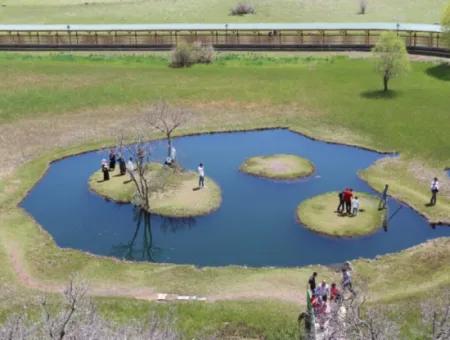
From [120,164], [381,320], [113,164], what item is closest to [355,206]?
[381,320]

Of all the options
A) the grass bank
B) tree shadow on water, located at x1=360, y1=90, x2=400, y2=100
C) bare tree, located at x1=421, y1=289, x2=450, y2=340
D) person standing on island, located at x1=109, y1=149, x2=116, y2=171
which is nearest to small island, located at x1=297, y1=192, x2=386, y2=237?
the grass bank

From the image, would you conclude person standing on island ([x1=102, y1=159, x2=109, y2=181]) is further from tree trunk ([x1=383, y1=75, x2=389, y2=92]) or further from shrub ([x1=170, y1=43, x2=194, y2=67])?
shrub ([x1=170, y1=43, x2=194, y2=67])

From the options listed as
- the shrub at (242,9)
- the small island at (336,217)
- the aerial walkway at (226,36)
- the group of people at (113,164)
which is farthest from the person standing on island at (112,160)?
the shrub at (242,9)

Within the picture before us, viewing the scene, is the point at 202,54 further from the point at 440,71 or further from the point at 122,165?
the point at 122,165

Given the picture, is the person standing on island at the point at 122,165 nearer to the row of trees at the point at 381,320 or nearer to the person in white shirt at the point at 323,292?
the row of trees at the point at 381,320

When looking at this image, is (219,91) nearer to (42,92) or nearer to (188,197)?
(42,92)

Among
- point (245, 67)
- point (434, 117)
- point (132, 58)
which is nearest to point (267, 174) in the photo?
point (434, 117)
